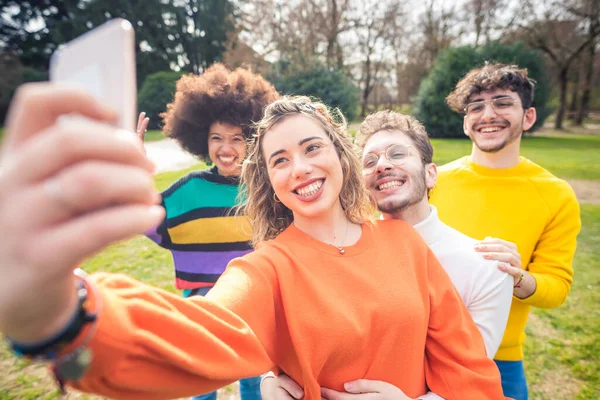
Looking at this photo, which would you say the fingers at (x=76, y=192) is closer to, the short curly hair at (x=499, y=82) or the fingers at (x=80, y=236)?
the fingers at (x=80, y=236)

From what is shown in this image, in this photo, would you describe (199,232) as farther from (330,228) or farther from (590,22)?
(590,22)

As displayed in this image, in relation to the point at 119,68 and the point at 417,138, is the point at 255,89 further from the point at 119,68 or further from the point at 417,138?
the point at 119,68

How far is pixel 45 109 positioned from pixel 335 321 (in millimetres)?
1093

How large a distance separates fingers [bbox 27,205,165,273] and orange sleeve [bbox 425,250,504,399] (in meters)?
1.32

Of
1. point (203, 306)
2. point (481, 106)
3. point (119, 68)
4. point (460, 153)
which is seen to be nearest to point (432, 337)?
point (203, 306)

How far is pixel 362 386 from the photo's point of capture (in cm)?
126

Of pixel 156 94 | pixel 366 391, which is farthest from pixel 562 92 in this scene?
pixel 366 391

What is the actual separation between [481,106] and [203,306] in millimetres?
2536

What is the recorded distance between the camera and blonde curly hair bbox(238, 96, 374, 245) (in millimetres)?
1753

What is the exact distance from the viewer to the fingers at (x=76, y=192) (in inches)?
17.6

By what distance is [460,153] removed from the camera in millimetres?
14047

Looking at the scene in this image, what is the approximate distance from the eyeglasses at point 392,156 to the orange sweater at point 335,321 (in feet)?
1.58

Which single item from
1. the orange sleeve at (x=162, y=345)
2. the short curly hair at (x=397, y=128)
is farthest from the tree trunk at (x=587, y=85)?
the orange sleeve at (x=162, y=345)

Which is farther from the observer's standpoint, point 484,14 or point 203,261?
point 484,14
